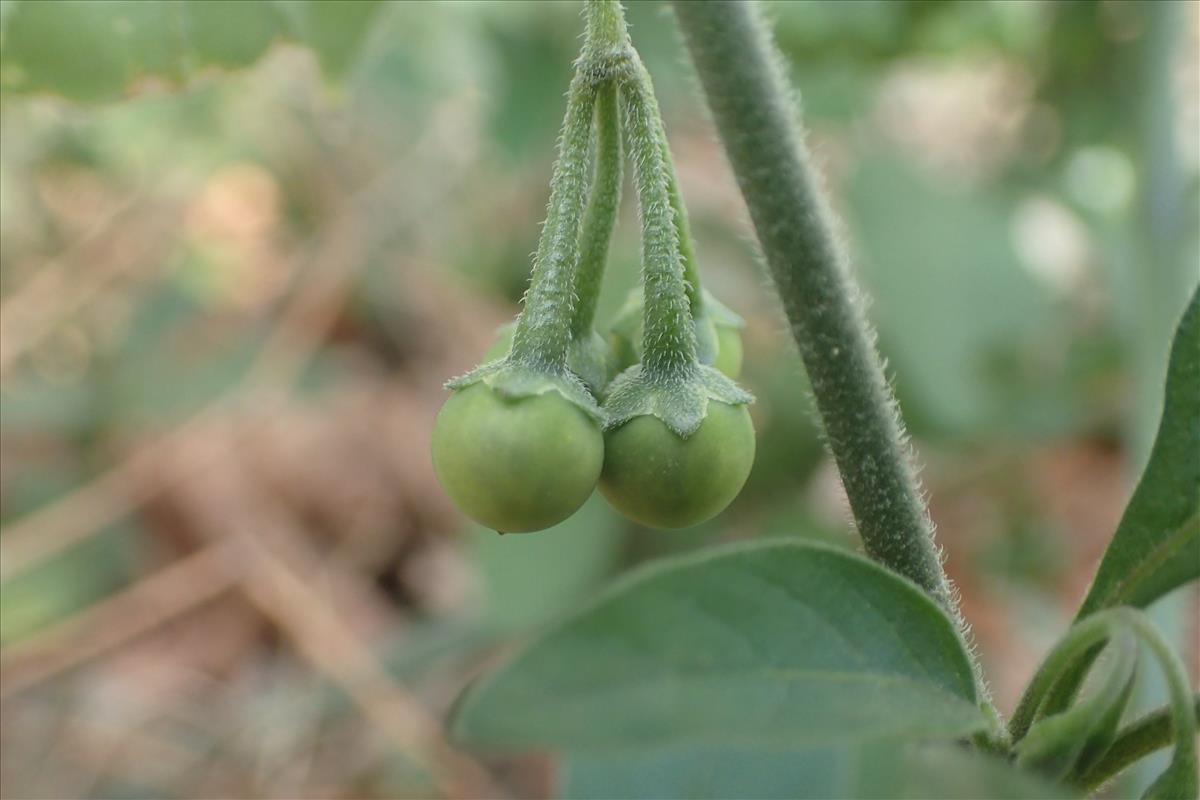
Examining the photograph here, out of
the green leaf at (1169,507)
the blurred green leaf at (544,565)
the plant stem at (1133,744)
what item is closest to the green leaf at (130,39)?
the green leaf at (1169,507)

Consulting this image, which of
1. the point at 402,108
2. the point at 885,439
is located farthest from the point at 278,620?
the point at 885,439

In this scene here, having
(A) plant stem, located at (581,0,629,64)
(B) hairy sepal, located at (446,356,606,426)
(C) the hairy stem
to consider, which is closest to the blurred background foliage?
(C) the hairy stem

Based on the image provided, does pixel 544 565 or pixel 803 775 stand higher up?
pixel 803 775

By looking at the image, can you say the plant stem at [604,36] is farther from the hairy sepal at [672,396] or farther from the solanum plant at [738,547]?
the hairy sepal at [672,396]

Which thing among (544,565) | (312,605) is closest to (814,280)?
(544,565)

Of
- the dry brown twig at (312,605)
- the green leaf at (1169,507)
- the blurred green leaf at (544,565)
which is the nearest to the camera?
the green leaf at (1169,507)

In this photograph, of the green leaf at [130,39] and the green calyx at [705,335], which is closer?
the green calyx at [705,335]

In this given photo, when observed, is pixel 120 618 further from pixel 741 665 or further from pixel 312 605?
pixel 741 665

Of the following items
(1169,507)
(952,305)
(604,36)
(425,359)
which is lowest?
(425,359)
